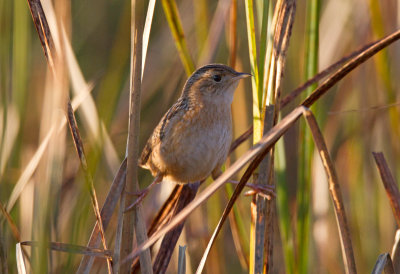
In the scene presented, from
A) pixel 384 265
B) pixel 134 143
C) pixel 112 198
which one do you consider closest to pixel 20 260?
pixel 112 198

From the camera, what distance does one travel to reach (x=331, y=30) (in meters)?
3.12

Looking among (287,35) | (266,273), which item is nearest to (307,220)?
(266,273)

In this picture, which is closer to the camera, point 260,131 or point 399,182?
point 260,131

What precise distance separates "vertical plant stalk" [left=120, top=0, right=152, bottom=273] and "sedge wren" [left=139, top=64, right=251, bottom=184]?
0.55 m

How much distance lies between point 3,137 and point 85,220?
1.84 feet

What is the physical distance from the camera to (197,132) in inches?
96.9

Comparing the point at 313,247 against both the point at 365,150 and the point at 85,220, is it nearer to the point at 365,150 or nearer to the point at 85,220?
the point at 365,150

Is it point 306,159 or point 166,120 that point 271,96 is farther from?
point 166,120

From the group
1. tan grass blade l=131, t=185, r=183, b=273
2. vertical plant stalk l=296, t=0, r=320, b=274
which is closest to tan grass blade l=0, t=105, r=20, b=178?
tan grass blade l=131, t=185, r=183, b=273

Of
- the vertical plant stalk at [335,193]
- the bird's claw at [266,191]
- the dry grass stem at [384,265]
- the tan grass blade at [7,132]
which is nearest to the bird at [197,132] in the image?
→ the bird's claw at [266,191]

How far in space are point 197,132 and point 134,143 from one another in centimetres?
71

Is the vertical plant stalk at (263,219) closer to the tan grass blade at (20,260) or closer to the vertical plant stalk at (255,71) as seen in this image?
the vertical plant stalk at (255,71)

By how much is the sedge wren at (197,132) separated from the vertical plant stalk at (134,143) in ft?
1.82

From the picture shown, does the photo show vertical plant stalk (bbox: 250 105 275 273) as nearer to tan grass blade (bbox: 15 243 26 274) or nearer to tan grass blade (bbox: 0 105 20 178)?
tan grass blade (bbox: 15 243 26 274)
